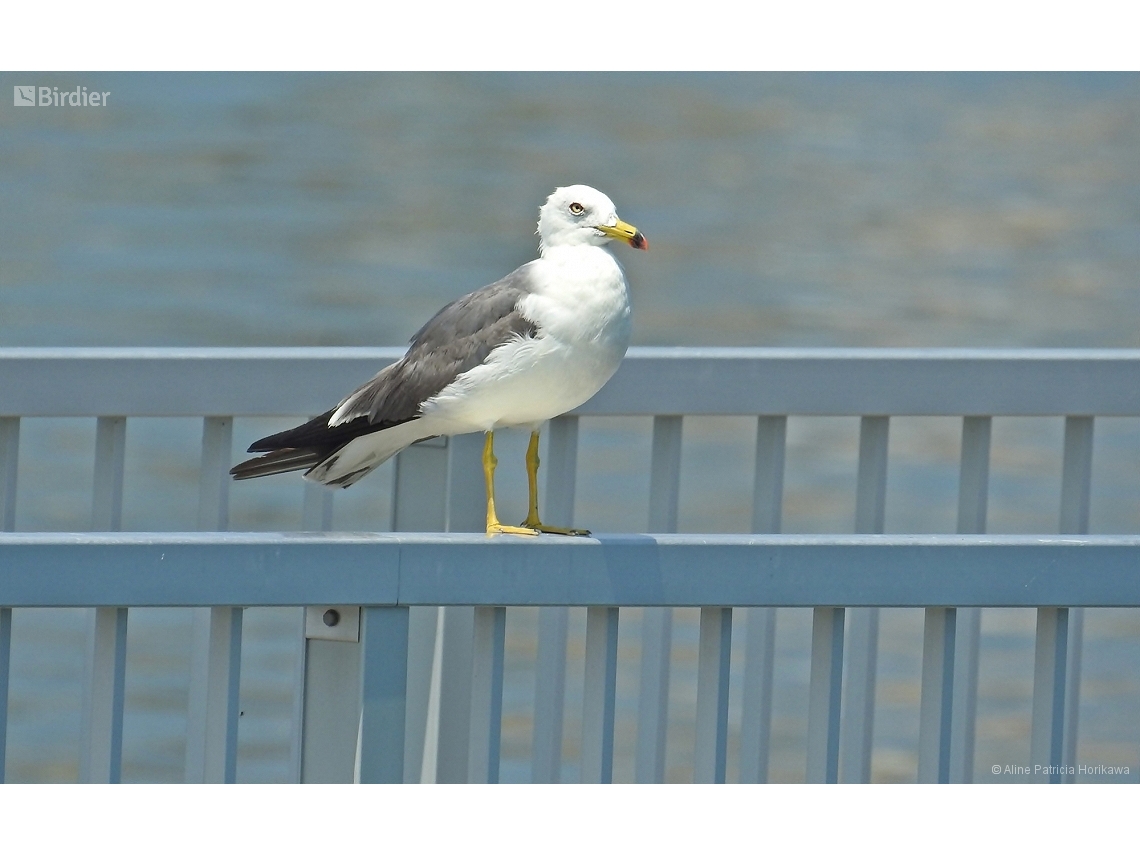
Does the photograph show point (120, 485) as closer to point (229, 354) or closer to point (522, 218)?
point (229, 354)

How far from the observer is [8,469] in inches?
92.0

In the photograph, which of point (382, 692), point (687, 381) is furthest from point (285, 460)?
point (687, 381)

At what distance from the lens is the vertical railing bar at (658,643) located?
76.9 inches

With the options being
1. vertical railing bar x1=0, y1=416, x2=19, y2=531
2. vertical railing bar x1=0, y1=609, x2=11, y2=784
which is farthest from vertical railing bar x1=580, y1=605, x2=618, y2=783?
vertical railing bar x1=0, y1=416, x2=19, y2=531

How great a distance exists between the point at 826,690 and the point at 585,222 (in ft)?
2.10

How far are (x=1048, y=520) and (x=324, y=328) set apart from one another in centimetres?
268

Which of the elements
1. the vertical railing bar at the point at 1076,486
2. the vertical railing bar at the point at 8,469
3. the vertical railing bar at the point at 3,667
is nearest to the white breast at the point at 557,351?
the vertical railing bar at the point at 3,667

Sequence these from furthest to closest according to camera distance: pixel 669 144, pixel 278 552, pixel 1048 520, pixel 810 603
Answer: pixel 669 144
pixel 1048 520
pixel 810 603
pixel 278 552

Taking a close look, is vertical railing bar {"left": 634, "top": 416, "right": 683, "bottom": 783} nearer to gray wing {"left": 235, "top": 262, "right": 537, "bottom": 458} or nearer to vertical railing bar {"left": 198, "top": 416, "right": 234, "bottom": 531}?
gray wing {"left": 235, "top": 262, "right": 537, "bottom": 458}

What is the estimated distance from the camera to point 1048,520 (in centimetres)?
521

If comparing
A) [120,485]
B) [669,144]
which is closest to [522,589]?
[120,485]

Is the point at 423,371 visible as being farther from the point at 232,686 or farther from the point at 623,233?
the point at 232,686

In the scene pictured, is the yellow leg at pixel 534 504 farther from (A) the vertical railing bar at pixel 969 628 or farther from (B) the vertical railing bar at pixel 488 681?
(A) the vertical railing bar at pixel 969 628

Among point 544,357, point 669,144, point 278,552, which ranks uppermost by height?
point 669,144
